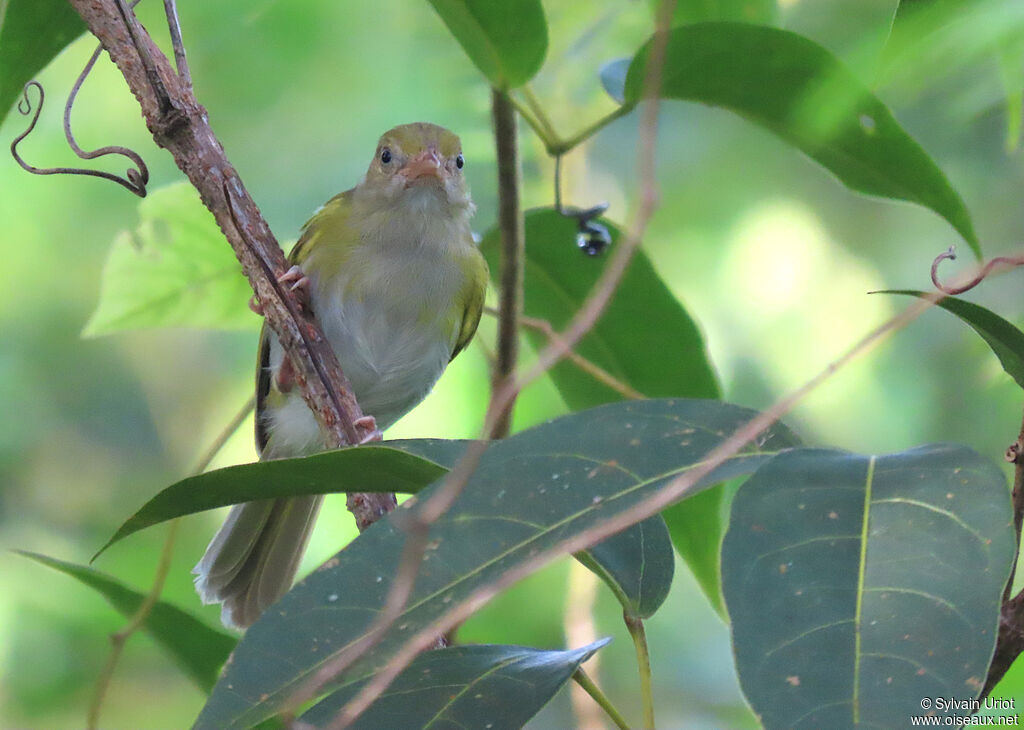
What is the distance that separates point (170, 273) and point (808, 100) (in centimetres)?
124

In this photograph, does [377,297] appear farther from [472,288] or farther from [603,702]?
[603,702]

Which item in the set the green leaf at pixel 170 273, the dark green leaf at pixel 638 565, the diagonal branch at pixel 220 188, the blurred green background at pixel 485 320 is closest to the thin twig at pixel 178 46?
the diagonal branch at pixel 220 188

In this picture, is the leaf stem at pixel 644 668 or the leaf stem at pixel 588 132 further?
the leaf stem at pixel 588 132

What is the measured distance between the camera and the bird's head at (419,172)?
2707 mm

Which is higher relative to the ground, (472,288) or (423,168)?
(423,168)

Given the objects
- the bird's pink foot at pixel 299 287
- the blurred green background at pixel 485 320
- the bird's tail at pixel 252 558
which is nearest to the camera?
the bird's pink foot at pixel 299 287

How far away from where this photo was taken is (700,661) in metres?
3.73

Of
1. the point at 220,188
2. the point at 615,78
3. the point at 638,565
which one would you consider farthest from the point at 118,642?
the point at 615,78

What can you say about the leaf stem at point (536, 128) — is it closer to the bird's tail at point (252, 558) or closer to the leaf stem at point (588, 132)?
the leaf stem at point (588, 132)

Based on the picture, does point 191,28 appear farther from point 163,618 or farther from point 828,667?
point 828,667

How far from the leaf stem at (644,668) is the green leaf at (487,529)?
185mm

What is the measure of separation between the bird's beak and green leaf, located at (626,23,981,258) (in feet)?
3.33

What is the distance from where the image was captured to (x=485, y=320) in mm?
3221

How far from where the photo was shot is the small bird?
2.64m
